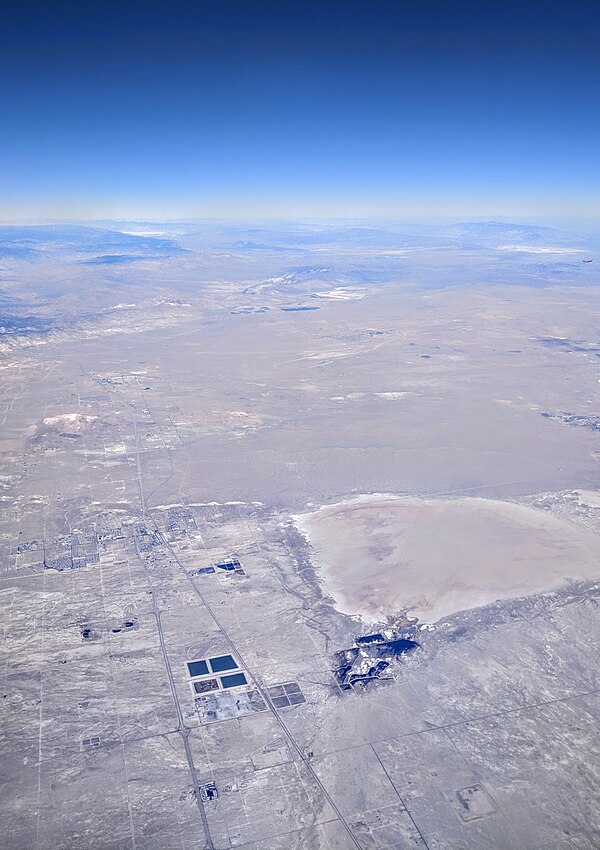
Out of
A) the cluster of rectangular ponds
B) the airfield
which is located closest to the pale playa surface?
the airfield

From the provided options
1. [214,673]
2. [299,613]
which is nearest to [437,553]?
[299,613]

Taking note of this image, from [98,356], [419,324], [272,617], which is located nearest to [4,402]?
[98,356]

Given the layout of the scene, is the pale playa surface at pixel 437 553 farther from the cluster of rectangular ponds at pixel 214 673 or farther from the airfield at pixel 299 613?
the cluster of rectangular ponds at pixel 214 673

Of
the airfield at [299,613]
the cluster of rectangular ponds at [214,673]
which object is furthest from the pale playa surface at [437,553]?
the cluster of rectangular ponds at [214,673]

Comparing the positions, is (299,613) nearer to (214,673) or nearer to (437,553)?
(214,673)

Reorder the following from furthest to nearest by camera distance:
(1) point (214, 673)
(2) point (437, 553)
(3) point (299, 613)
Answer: (2) point (437, 553) < (3) point (299, 613) < (1) point (214, 673)

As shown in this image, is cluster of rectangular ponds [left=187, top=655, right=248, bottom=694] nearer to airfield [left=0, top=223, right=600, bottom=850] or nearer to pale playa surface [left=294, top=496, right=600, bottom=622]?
airfield [left=0, top=223, right=600, bottom=850]
